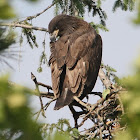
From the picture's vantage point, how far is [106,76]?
20.3ft

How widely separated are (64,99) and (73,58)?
665 mm

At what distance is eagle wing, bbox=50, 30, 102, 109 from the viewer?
5.26 metres

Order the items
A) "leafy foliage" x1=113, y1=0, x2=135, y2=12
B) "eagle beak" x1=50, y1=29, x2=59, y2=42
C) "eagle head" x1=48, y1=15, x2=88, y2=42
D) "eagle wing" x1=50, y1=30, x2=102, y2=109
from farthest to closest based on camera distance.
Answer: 1. "leafy foliage" x1=113, y1=0, x2=135, y2=12
2. "eagle head" x1=48, y1=15, x2=88, y2=42
3. "eagle beak" x1=50, y1=29, x2=59, y2=42
4. "eagle wing" x1=50, y1=30, x2=102, y2=109

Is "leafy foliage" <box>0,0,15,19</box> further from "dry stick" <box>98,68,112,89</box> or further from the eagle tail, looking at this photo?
"dry stick" <box>98,68,112,89</box>

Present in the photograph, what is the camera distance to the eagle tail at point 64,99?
4.99m

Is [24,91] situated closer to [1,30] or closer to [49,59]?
[1,30]

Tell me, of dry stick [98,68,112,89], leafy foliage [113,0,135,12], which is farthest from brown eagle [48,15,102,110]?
leafy foliage [113,0,135,12]

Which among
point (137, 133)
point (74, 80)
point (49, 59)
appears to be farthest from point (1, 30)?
point (49, 59)

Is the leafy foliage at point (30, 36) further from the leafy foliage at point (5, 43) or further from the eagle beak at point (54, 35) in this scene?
the leafy foliage at point (5, 43)

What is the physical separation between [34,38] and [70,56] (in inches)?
38.2

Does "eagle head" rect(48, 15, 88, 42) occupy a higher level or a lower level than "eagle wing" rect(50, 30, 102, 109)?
higher

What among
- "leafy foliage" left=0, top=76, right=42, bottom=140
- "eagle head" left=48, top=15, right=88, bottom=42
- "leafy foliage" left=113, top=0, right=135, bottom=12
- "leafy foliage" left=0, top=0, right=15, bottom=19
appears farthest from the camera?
"leafy foliage" left=113, top=0, right=135, bottom=12

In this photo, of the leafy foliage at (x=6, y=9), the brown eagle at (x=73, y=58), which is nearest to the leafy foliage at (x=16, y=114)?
the leafy foliage at (x=6, y=9)

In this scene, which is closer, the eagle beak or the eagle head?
the eagle beak
